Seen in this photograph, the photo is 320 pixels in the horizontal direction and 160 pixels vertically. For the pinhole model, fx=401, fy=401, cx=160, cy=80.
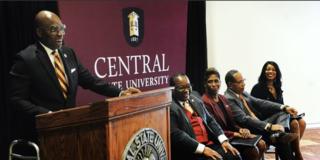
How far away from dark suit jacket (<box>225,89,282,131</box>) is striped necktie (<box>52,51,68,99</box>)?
5.87 feet

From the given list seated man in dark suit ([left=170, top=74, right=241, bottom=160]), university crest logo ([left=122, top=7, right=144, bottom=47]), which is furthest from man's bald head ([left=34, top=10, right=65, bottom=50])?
university crest logo ([left=122, top=7, right=144, bottom=47])

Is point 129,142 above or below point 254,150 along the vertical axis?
above

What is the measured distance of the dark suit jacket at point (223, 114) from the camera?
3.32m

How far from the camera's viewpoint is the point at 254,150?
302 centimetres

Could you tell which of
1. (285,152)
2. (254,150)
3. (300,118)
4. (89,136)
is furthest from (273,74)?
(89,136)

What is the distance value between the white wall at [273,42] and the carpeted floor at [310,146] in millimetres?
362

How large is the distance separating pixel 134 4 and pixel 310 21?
10.6 ft

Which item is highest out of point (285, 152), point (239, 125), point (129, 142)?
point (129, 142)

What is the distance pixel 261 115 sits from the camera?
3.91m

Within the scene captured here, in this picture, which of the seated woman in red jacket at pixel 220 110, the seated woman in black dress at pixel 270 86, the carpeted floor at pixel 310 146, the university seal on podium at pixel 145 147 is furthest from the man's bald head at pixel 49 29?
the carpeted floor at pixel 310 146

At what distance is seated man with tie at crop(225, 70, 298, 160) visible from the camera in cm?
344

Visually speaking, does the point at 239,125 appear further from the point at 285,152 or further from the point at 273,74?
the point at 273,74

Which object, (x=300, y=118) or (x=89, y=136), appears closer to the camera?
(x=89, y=136)

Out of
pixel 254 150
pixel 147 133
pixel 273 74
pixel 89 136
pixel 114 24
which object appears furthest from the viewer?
pixel 273 74
